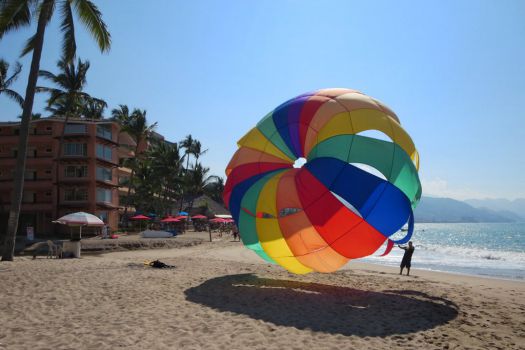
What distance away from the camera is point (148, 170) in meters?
50.6

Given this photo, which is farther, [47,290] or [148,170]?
[148,170]

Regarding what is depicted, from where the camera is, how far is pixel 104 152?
38.0 metres

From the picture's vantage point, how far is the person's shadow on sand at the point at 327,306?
755cm

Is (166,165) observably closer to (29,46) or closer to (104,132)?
(104,132)

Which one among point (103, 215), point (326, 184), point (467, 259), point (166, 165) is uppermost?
point (166, 165)

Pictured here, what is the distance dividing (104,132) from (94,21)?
72.9ft

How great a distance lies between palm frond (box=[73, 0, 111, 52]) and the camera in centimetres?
1684

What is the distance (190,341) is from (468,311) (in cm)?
618

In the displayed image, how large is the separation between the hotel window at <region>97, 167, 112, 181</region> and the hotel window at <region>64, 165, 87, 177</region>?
3.82 ft

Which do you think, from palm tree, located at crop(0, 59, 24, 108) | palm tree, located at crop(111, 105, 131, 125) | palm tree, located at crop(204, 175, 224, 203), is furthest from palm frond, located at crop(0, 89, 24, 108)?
palm tree, located at crop(204, 175, 224, 203)

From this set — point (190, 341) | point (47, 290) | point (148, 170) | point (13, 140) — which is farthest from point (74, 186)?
point (190, 341)

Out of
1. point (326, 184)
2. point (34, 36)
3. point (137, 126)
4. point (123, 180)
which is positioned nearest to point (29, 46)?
point (34, 36)

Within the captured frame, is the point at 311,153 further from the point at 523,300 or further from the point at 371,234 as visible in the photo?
the point at 523,300

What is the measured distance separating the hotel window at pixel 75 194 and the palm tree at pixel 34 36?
808 inches
